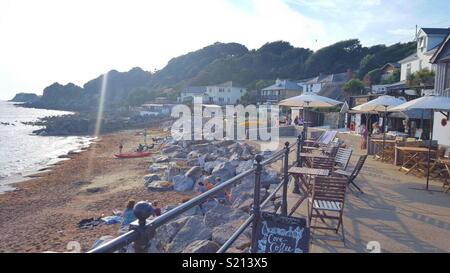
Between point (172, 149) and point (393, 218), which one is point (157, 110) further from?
point (393, 218)

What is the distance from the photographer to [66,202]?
15281 mm

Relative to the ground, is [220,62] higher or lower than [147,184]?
higher

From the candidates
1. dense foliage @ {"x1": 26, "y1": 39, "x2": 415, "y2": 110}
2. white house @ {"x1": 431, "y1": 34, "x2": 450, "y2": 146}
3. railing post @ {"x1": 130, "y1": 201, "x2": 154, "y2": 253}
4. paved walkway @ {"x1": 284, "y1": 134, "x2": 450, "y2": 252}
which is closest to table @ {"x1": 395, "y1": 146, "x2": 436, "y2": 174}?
paved walkway @ {"x1": 284, "y1": 134, "x2": 450, "y2": 252}

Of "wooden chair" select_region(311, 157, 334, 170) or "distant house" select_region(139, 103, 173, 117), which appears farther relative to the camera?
"distant house" select_region(139, 103, 173, 117)

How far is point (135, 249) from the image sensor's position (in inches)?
68.9

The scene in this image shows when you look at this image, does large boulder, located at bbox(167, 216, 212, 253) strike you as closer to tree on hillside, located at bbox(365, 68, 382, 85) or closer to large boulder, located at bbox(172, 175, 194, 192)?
large boulder, located at bbox(172, 175, 194, 192)

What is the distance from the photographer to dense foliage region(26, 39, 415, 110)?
7265 centimetres

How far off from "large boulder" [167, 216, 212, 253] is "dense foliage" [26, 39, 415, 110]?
5587cm

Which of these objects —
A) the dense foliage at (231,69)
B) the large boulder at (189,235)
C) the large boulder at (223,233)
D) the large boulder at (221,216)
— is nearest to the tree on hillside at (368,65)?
the dense foliage at (231,69)

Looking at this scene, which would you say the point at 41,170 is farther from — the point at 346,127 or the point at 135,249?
the point at 135,249

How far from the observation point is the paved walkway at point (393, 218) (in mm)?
4906

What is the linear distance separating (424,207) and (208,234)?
4377 millimetres
